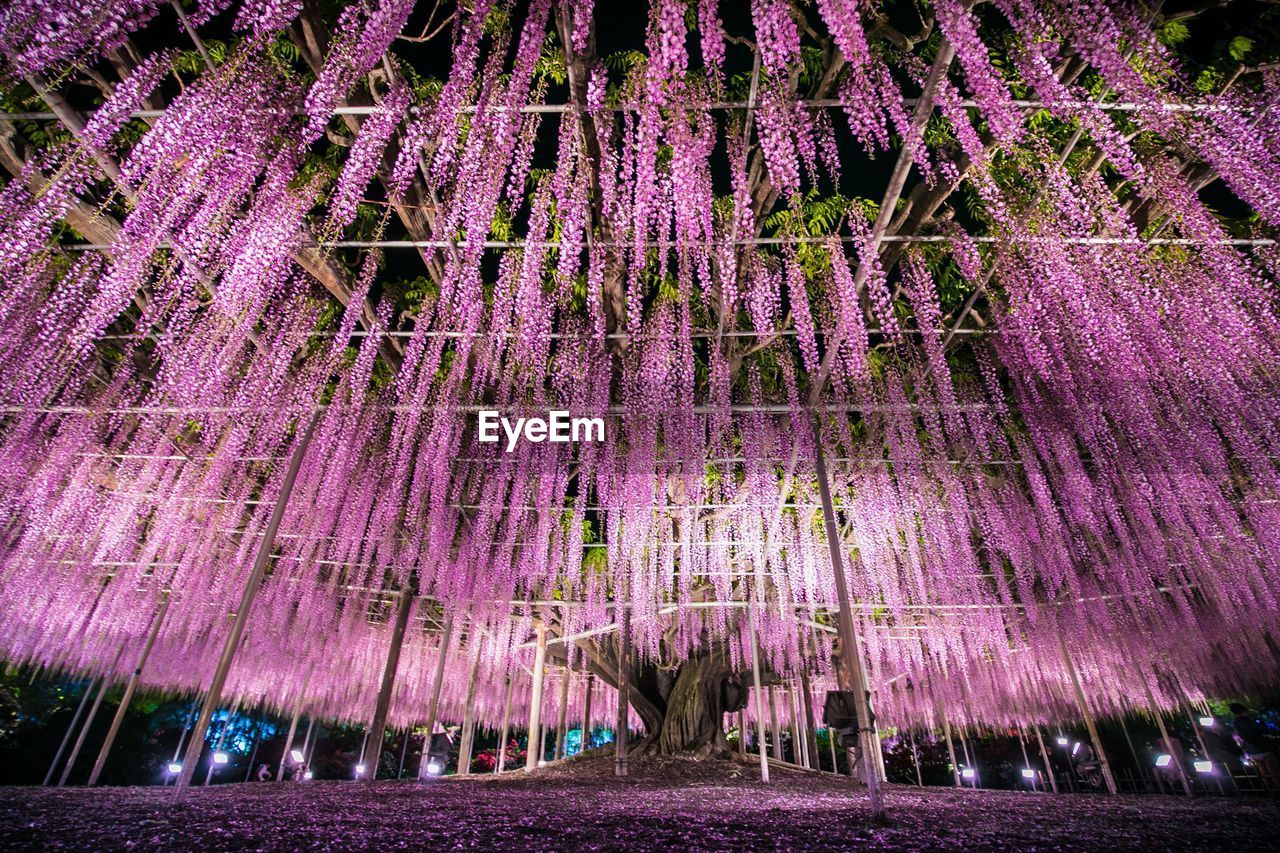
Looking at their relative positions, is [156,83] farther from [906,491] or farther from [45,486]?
[906,491]

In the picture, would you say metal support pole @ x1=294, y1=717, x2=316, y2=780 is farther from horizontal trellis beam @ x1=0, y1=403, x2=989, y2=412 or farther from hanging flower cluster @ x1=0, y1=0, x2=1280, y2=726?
horizontal trellis beam @ x1=0, y1=403, x2=989, y2=412

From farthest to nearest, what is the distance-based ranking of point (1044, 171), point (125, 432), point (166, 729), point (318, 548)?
point (166, 729) < point (318, 548) < point (125, 432) < point (1044, 171)

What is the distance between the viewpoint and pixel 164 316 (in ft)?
18.6

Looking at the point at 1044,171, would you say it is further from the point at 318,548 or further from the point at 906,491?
the point at 318,548

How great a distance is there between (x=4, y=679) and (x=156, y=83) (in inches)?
747

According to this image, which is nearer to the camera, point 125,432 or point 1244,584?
point 125,432

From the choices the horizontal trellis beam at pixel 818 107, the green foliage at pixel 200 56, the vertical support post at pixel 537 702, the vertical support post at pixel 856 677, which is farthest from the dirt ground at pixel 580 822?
the vertical support post at pixel 537 702

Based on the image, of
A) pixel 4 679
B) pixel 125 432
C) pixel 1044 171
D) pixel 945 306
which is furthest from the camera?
pixel 4 679

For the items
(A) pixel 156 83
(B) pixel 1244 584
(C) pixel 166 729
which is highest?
(A) pixel 156 83

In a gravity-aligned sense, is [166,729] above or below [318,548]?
below

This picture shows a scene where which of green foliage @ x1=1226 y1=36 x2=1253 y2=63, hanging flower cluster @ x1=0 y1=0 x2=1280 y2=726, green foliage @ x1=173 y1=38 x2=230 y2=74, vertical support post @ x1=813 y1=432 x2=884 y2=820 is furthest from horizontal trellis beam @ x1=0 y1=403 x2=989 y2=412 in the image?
green foliage @ x1=1226 y1=36 x2=1253 y2=63

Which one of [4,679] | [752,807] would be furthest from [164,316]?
[4,679]

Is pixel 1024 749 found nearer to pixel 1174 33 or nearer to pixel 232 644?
pixel 1174 33

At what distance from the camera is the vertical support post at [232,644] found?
386 centimetres
